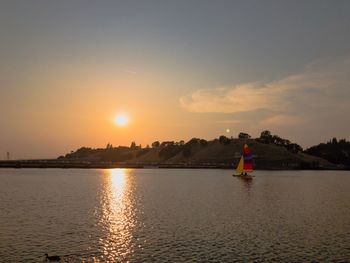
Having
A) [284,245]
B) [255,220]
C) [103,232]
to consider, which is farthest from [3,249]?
[255,220]

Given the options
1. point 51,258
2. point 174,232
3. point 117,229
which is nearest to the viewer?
point 51,258

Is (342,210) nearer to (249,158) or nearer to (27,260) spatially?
(27,260)

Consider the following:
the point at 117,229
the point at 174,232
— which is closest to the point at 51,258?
the point at 117,229

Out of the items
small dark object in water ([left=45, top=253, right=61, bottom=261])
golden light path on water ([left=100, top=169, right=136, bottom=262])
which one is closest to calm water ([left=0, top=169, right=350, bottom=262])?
golden light path on water ([left=100, top=169, right=136, bottom=262])

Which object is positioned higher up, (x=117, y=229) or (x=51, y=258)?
(x=51, y=258)

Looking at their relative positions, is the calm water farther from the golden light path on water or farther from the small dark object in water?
the small dark object in water

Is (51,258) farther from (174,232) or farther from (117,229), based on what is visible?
(174,232)

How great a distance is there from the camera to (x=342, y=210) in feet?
261

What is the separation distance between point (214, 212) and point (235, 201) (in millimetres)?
21441

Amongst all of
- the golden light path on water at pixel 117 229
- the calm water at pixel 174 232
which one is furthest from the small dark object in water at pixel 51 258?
the golden light path on water at pixel 117 229

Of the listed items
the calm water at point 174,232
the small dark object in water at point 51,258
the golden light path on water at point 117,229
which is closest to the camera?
the small dark object in water at point 51,258

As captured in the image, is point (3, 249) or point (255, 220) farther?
point (255, 220)

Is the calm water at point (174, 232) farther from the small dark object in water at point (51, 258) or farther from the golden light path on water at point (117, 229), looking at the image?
the small dark object in water at point (51, 258)

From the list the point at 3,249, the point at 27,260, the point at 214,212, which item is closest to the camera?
the point at 27,260
